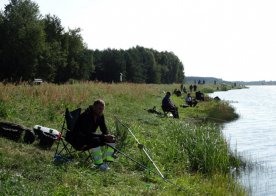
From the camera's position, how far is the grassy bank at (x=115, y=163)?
290 inches

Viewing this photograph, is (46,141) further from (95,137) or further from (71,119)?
(95,137)

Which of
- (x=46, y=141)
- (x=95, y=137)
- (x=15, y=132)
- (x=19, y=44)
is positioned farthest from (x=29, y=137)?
(x=19, y=44)

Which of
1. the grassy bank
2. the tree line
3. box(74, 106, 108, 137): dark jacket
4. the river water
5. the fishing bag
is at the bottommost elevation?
the river water

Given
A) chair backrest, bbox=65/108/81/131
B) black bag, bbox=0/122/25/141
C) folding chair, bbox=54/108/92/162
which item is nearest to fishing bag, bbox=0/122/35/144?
black bag, bbox=0/122/25/141

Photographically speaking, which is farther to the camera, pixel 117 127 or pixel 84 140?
pixel 117 127

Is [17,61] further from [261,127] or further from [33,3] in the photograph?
[261,127]

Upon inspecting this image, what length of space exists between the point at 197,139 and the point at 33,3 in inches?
1516

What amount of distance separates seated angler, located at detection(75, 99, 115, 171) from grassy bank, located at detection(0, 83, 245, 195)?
1.09ft

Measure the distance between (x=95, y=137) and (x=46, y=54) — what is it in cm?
3907

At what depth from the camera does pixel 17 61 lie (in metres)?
43.2

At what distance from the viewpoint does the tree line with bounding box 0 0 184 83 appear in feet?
139

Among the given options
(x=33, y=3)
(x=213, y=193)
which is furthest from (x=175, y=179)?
(x=33, y=3)

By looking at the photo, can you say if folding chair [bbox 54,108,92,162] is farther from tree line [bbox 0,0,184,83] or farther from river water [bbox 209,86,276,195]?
tree line [bbox 0,0,184,83]

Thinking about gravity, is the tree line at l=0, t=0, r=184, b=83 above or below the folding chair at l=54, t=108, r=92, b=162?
above
